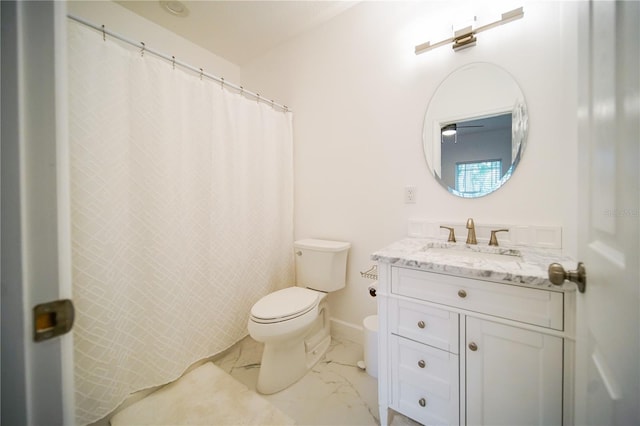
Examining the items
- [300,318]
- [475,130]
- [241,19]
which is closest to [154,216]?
[300,318]

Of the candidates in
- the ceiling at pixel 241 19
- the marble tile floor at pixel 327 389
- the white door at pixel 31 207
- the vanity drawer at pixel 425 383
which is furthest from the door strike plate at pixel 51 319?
the ceiling at pixel 241 19

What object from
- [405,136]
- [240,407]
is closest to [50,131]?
[240,407]

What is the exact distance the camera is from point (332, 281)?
Result: 1.72m

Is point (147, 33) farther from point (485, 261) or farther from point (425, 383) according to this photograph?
point (425, 383)

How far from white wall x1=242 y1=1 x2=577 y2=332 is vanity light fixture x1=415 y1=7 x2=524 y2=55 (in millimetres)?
40

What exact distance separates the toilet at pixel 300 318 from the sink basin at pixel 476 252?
631 mm

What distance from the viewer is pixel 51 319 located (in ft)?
1.15

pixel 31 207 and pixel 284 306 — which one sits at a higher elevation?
pixel 31 207

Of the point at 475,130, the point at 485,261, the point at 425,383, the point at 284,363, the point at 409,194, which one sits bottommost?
the point at 284,363

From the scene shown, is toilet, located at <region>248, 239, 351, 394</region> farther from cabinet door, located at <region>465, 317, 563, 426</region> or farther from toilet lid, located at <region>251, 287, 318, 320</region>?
cabinet door, located at <region>465, 317, 563, 426</region>

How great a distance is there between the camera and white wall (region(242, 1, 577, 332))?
3.77 ft

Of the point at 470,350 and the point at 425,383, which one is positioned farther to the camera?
the point at 425,383

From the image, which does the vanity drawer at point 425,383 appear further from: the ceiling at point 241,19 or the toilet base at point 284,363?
Result: the ceiling at point 241,19

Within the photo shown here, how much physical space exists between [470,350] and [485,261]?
35 cm
